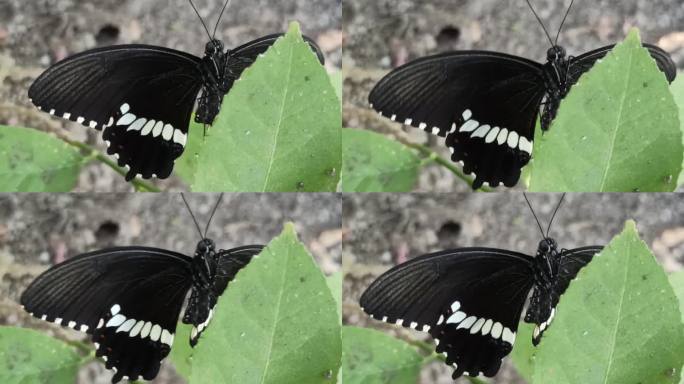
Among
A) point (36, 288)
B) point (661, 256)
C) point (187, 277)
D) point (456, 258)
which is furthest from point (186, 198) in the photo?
point (661, 256)

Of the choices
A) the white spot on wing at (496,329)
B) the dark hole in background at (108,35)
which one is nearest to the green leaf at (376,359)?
the white spot on wing at (496,329)

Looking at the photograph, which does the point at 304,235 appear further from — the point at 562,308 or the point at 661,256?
the point at 661,256

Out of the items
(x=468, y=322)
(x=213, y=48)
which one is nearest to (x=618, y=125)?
(x=468, y=322)

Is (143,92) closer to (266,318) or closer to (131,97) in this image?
(131,97)

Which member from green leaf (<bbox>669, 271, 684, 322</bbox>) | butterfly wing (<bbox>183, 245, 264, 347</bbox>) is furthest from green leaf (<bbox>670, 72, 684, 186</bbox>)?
butterfly wing (<bbox>183, 245, 264, 347</bbox>)

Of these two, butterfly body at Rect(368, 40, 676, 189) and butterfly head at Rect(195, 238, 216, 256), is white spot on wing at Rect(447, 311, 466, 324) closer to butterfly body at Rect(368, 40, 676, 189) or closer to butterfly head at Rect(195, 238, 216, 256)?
butterfly body at Rect(368, 40, 676, 189)
